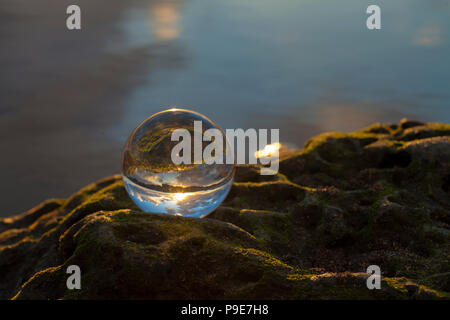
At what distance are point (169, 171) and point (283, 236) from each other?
3.96 metres

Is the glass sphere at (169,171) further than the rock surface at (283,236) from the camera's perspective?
Yes

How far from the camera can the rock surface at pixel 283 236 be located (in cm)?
820

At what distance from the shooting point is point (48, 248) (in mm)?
13875

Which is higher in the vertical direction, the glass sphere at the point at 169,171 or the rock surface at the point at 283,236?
the glass sphere at the point at 169,171

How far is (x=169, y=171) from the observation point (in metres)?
9.88

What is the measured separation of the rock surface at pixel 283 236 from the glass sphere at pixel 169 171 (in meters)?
0.52

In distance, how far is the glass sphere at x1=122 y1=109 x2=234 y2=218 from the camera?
993 cm

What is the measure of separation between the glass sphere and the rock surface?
52cm

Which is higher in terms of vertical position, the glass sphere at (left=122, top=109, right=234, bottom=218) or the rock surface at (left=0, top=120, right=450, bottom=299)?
the glass sphere at (left=122, top=109, right=234, bottom=218)

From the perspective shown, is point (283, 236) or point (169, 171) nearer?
point (169, 171)

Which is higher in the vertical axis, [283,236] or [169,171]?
[169,171]
